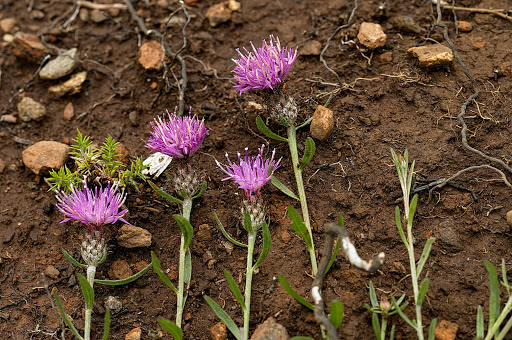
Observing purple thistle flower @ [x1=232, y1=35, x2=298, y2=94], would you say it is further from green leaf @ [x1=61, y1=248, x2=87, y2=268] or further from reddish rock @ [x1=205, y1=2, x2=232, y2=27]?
green leaf @ [x1=61, y1=248, x2=87, y2=268]

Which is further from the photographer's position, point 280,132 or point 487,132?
point 280,132

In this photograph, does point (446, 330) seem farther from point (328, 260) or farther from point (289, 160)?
point (289, 160)

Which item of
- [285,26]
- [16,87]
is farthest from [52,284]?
[285,26]

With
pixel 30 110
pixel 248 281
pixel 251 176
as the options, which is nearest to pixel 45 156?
pixel 30 110

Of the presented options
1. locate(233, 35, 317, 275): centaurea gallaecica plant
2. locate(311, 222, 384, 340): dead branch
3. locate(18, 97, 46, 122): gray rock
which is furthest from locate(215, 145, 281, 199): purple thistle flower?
locate(18, 97, 46, 122): gray rock

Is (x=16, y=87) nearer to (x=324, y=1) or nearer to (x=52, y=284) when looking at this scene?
(x=52, y=284)

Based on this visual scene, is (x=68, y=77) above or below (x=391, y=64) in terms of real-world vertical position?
below
